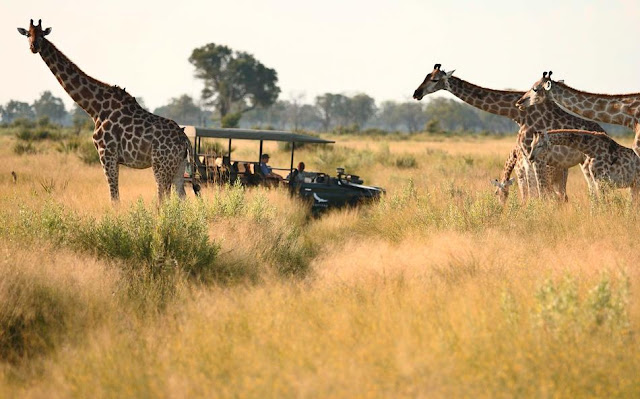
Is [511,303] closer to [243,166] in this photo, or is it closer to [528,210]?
[528,210]

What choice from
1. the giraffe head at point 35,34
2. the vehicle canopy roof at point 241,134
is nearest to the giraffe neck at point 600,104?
the vehicle canopy roof at point 241,134

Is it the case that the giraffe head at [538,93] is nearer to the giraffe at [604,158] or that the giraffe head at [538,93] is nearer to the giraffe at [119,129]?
the giraffe at [604,158]

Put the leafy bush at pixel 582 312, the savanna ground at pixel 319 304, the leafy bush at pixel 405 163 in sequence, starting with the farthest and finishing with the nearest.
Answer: the leafy bush at pixel 405 163
the leafy bush at pixel 582 312
the savanna ground at pixel 319 304

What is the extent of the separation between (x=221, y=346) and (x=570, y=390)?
2486 millimetres

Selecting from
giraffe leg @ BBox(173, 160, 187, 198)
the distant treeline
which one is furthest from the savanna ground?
the distant treeline

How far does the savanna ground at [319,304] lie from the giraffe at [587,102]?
2181mm

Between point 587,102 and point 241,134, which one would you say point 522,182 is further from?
point 241,134

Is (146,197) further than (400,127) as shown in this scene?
No

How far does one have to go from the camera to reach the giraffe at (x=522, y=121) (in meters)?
13.3

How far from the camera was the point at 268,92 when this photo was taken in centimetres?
7950

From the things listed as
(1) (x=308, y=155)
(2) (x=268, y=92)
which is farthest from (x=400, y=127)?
(1) (x=308, y=155)

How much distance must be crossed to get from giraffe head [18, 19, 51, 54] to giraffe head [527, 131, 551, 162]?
8.25m

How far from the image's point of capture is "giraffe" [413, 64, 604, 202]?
1327cm

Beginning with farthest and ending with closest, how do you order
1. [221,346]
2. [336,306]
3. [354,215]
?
1. [354,215]
2. [336,306]
3. [221,346]
